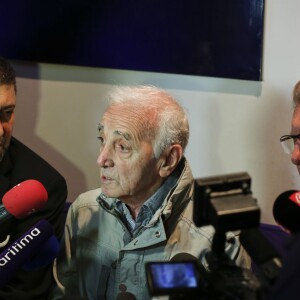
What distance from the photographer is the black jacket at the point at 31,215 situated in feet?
5.32

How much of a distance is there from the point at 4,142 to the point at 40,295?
0.49m

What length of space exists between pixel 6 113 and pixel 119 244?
573mm

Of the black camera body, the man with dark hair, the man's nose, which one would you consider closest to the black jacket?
the man with dark hair

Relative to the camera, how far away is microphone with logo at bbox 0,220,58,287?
111 centimetres

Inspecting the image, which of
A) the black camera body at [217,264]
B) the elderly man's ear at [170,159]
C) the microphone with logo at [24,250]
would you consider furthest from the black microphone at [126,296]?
the black camera body at [217,264]

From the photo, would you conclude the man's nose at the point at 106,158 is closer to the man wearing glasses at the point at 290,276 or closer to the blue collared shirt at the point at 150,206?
the blue collared shirt at the point at 150,206

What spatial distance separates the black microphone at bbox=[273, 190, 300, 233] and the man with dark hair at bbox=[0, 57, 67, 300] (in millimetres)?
748

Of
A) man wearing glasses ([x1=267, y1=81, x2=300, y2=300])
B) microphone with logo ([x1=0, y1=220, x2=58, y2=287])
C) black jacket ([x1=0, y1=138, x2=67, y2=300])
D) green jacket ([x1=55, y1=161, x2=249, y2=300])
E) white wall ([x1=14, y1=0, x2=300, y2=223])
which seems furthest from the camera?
white wall ([x1=14, y1=0, x2=300, y2=223])

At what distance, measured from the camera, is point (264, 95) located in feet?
6.26

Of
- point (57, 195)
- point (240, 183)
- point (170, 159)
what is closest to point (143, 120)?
point (170, 159)

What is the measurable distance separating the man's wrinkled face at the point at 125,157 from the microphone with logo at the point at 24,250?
0.26 metres

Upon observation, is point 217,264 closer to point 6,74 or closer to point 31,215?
point 31,215

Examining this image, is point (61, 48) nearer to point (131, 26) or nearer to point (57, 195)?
point (131, 26)

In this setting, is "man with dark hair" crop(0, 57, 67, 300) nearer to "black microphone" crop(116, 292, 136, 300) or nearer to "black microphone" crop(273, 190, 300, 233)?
"black microphone" crop(116, 292, 136, 300)
